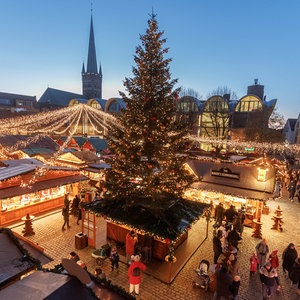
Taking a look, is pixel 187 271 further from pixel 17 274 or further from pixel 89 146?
pixel 89 146

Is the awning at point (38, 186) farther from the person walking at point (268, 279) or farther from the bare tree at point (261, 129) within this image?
the bare tree at point (261, 129)

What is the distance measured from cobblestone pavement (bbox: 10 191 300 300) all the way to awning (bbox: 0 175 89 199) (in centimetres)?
198

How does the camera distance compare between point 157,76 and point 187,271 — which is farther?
point 157,76

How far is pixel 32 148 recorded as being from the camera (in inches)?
1000

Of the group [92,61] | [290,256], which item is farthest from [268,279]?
[92,61]

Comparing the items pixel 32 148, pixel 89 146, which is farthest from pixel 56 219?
pixel 89 146

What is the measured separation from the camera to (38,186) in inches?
520

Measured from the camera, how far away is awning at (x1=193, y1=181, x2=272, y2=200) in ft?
40.5

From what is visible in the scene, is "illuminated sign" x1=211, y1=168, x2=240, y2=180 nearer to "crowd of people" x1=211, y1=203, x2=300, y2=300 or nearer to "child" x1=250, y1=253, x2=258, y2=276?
"crowd of people" x1=211, y1=203, x2=300, y2=300

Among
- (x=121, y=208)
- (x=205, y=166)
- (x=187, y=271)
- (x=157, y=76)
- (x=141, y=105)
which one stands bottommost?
(x=187, y=271)

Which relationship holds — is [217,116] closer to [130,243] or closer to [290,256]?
[290,256]

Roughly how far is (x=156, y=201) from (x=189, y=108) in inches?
1273

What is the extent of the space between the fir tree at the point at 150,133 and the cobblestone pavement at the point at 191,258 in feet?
10.6

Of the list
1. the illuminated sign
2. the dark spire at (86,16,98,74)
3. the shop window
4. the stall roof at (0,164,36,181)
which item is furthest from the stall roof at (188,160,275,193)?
the dark spire at (86,16,98,74)
